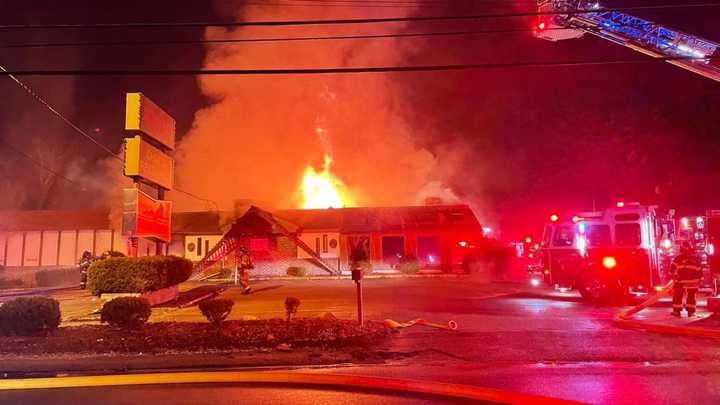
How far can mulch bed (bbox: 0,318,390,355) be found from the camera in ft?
28.9

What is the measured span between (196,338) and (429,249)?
1013 inches

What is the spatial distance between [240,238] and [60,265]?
15.7 meters

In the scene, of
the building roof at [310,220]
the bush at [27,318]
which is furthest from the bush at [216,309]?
the building roof at [310,220]

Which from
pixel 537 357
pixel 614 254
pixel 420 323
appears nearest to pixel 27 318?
pixel 420 323

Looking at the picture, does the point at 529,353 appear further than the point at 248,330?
No

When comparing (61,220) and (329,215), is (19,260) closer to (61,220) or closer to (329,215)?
(61,220)

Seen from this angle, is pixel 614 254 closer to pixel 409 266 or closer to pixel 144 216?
pixel 144 216

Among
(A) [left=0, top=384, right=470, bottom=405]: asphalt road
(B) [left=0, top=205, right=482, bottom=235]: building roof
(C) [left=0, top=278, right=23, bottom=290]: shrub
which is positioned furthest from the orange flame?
(A) [left=0, top=384, right=470, bottom=405]: asphalt road

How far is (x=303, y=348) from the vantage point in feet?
28.6

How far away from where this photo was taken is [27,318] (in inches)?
373

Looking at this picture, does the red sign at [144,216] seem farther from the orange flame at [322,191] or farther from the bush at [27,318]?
the orange flame at [322,191]

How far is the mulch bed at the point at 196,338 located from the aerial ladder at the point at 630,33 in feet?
30.7

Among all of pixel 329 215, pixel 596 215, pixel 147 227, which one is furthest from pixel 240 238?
pixel 596 215

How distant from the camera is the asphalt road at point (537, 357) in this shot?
621 cm
